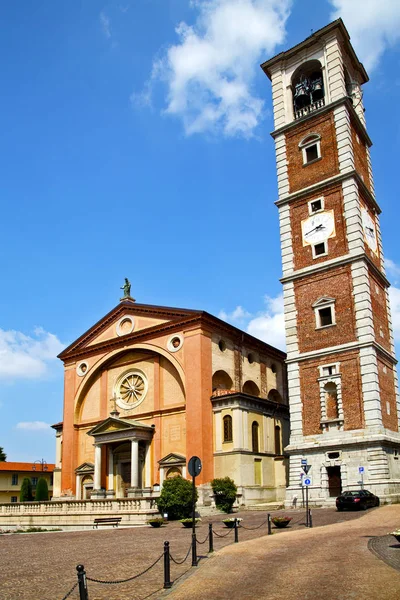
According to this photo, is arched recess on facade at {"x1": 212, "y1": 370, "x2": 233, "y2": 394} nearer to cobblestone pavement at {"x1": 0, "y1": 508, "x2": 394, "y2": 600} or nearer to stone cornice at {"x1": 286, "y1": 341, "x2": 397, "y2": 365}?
stone cornice at {"x1": 286, "y1": 341, "x2": 397, "y2": 365}

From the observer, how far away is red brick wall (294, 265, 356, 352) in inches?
1328

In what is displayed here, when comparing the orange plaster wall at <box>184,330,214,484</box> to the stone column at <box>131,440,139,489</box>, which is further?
the stone column at <box>131,440,139,489</box>

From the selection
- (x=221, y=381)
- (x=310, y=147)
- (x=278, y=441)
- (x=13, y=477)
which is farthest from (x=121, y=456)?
(x=13, y=477)

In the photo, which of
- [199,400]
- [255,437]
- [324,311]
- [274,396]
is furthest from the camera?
[274,396]

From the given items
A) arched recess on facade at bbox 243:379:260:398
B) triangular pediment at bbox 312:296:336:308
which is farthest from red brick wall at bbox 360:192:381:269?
arched recess on facade at bbox 243:379:260:398

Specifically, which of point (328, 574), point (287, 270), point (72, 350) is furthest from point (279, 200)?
point (328, 574)

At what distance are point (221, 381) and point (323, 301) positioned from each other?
32.7ft

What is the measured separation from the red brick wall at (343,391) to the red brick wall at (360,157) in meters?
12.9

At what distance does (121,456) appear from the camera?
4122 centimetres

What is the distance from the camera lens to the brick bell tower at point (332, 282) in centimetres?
3162

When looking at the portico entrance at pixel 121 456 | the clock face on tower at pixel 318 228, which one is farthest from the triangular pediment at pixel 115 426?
the clock face on tower at pixel 318 228

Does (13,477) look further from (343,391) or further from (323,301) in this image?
(343,391)

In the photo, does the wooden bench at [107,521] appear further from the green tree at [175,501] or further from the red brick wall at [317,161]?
the red brick wall at [317,161]

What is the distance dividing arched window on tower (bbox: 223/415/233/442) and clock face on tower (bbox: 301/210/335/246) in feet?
39.9
